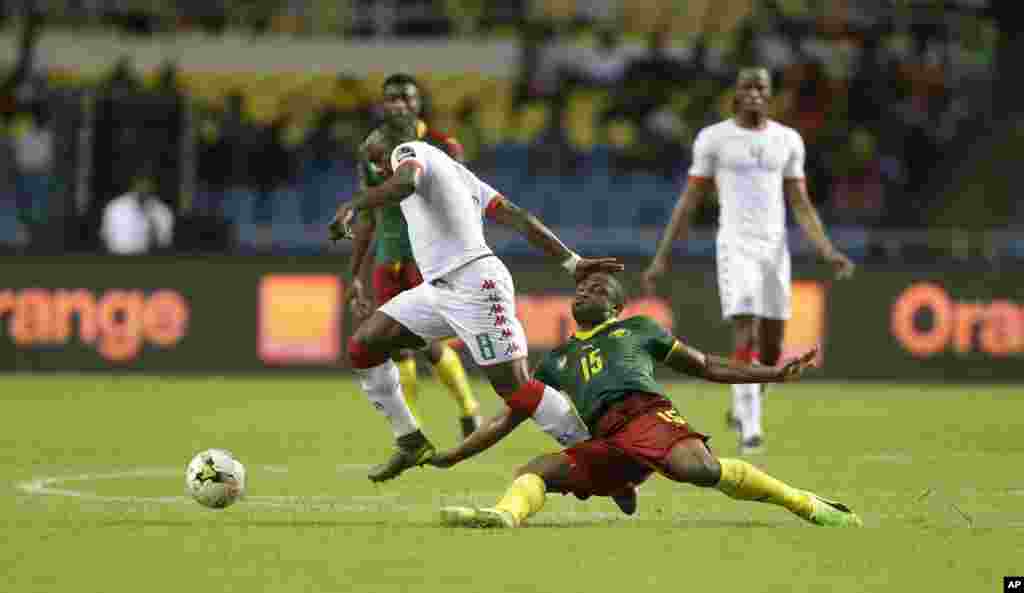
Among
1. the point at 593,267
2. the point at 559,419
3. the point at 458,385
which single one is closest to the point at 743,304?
the point at 458,385

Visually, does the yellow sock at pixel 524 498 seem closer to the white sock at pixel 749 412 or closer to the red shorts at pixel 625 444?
the red shorts at pixel 625 444

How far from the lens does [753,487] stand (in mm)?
7828

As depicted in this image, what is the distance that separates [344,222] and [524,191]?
46.9 ft

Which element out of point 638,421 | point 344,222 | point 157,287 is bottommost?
point 157,287

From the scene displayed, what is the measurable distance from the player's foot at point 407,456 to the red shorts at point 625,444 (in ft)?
5.13

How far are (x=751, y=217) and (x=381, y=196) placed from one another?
434 cm

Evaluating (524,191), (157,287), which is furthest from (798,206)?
(524,191)

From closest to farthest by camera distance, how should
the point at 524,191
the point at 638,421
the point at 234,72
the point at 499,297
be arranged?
the point at 638,421 → the point at 499,297 → the point at 524,191 → the point at 234,72

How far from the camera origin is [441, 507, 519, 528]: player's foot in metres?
7.72

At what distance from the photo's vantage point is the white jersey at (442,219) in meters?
9.05

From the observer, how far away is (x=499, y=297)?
29.9ft

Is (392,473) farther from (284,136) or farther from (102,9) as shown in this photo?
(102,9)

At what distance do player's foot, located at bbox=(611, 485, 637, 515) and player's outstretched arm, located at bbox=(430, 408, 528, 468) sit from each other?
0.53 m

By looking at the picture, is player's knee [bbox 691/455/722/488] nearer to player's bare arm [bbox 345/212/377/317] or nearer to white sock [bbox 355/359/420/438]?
white sock [bbox 355/359/420/438]
